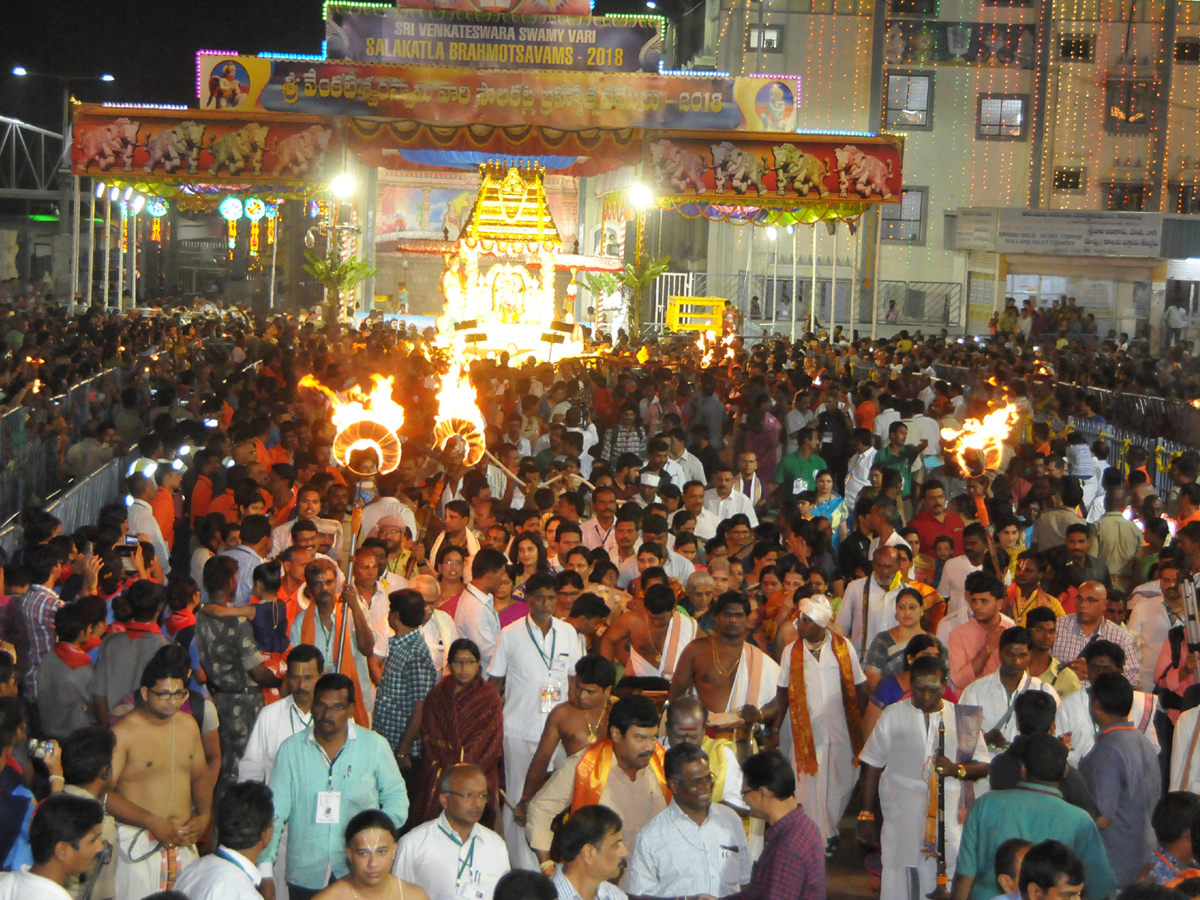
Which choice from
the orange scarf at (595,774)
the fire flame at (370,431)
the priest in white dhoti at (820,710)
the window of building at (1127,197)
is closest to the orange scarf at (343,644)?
the orange scarf at (595,774)

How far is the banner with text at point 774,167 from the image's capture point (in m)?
22.8

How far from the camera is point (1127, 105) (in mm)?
38969

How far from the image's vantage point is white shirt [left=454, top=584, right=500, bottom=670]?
26.4 feet

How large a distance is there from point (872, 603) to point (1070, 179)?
33.4 metres

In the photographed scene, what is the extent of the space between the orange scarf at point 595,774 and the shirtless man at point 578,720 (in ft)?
1.44

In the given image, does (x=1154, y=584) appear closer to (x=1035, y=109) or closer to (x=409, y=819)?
(x=409, y=819)

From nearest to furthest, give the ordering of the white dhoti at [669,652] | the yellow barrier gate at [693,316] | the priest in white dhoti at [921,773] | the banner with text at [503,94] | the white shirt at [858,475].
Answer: the priest in white dhoti at [921,773], the white dhoti at [669,652], the white shirt at [858,475], the banner with text at [503,94], the yellow barrier gate at [693,316]

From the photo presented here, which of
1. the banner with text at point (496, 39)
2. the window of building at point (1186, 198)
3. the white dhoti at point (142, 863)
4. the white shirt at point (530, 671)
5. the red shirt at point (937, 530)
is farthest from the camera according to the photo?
the window of building at point (1186, 198)

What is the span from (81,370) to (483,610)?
34.4 ft

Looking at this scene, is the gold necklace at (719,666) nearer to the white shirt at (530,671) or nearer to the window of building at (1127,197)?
the white shirt at (530,671)

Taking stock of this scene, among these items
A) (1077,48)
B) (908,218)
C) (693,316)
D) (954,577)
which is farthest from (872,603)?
(1077,48)

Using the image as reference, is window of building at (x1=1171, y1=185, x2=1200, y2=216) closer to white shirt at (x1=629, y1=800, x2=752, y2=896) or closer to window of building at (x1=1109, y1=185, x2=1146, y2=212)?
window of building at (x1=1109, y1=185, x2=1146, y2=212)

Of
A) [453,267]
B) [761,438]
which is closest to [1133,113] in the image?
[453,267]

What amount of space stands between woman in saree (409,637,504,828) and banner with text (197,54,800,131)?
829 inches
